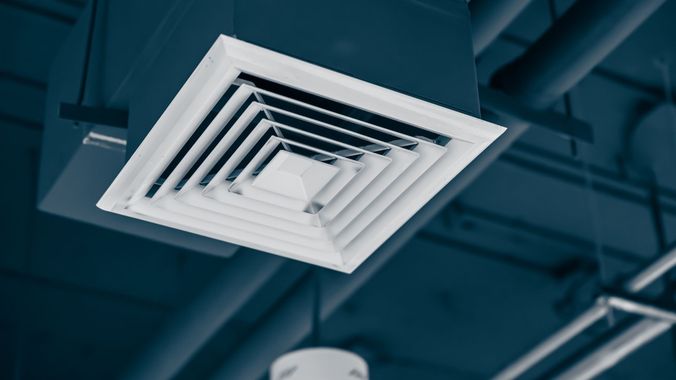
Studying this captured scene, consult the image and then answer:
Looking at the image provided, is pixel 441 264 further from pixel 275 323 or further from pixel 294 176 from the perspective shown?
pixel 294 176

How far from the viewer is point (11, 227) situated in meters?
3.50

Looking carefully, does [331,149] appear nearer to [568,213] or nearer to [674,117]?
[674,117]

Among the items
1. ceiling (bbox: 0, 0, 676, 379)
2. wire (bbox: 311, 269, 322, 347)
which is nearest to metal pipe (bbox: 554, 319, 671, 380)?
ceiling (bbox: 0, 0, 676, 379)

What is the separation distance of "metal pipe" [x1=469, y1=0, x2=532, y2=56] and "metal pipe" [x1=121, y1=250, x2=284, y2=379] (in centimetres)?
87

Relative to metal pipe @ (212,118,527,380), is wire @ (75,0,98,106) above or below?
below

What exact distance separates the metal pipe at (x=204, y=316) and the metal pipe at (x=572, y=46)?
90cm

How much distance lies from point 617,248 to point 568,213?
270mm

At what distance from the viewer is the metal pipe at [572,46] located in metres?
2.12

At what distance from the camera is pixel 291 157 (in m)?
1.38

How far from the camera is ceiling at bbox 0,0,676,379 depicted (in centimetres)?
324

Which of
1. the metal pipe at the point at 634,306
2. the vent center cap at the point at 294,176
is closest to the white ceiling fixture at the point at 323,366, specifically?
the metal pipe at the point at 634,306

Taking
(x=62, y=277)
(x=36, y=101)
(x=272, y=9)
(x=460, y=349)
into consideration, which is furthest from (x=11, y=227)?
(x=272, y=9)

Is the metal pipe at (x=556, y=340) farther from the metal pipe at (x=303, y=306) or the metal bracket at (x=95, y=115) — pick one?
the metal bracket at (x=95, y=115)

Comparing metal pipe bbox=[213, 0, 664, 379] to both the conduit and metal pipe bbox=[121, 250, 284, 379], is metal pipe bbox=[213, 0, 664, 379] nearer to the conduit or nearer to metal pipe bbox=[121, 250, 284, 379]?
the conduit
